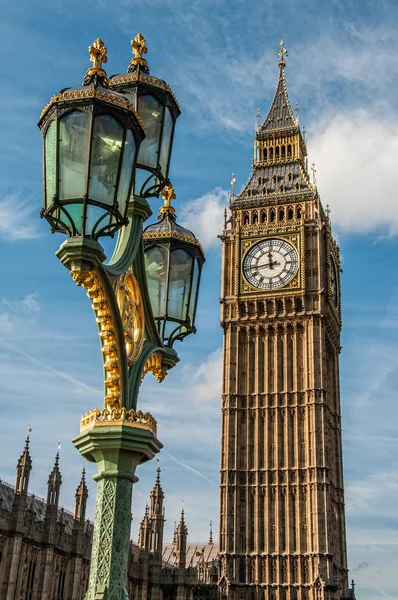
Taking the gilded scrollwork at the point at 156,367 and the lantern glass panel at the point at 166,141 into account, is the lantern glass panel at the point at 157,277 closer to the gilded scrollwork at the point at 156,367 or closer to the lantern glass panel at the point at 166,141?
the gilded scrollwork at the point at 156,367

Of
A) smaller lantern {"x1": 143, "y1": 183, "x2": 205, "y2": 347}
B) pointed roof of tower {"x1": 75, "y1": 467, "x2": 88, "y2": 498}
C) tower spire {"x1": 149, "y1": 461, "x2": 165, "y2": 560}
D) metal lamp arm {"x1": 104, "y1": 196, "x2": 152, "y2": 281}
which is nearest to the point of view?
metal lamp arm {"x1": 104, "y1": 196, "x2": 152, "y2": 281}

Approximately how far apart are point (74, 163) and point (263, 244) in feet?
165

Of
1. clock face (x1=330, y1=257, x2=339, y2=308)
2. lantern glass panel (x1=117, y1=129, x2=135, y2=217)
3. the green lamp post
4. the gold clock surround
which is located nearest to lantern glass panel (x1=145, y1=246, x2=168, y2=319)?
the green lamp post

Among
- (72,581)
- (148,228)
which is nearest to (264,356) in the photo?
(72,581)

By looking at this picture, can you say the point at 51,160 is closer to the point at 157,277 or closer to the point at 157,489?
the point at 157,277

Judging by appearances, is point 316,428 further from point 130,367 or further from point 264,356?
point 130,367

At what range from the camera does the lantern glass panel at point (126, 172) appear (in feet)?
20.1

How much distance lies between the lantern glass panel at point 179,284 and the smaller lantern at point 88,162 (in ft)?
5.82

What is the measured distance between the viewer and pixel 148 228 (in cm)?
798

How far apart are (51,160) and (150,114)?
5.46 ft

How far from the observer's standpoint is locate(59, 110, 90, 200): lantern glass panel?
19.5ft

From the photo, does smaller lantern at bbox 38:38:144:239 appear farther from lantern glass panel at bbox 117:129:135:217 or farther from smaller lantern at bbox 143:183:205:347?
smaller lantern at bbox 143:183:205:347

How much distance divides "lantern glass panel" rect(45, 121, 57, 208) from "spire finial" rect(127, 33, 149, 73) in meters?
1.63

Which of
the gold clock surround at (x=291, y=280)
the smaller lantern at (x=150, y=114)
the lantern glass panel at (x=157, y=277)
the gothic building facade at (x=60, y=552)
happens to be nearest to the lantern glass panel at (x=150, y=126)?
the smaller lantern at (x=150, y=114)
